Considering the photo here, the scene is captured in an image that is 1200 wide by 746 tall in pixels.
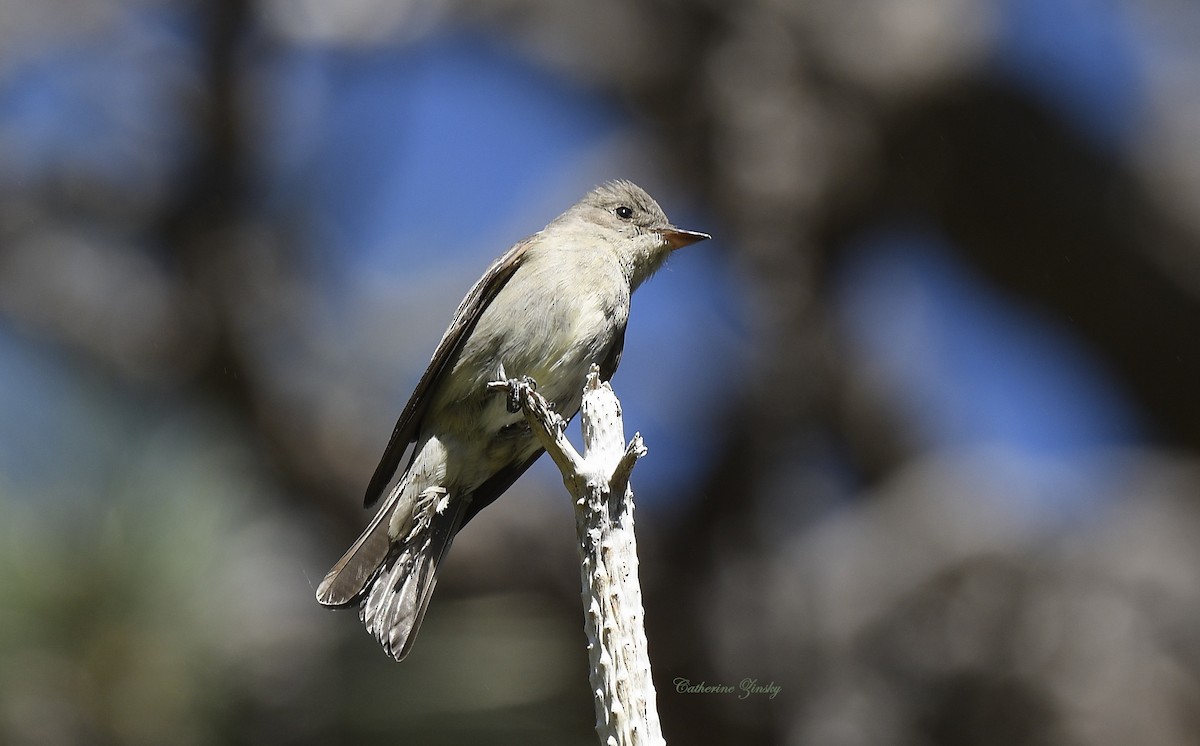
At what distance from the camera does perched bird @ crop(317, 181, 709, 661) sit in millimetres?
3975

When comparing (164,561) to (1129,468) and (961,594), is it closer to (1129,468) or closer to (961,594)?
(961,594)

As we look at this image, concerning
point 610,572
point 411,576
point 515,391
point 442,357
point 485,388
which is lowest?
point 610,572

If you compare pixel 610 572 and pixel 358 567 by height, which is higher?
pixel 358 567

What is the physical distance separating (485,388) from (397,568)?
669mm

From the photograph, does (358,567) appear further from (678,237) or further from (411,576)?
(678,237)

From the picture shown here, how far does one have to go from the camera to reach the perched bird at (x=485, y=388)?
397cm

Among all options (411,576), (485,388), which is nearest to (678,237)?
(485,388)

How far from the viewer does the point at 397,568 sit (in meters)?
3.86
